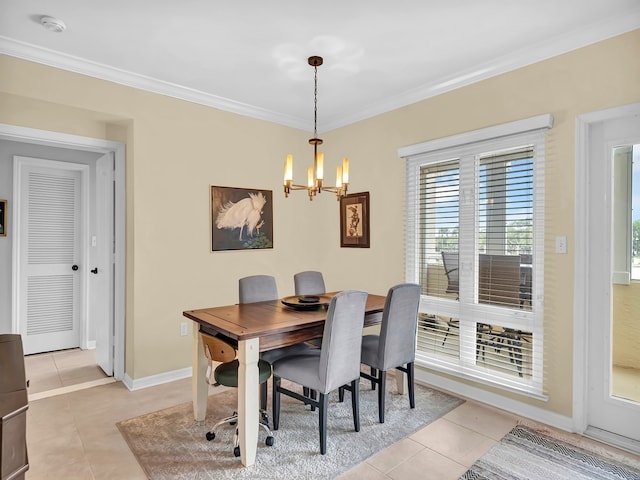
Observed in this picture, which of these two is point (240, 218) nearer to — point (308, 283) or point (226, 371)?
point (308, 283)

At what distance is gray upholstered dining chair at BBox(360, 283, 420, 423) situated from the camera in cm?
260

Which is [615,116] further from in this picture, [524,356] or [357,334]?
[357,334]

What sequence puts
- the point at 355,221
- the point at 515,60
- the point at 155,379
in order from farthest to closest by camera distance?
the point at 355,221 → the point at 155,379 → the point at 515,60

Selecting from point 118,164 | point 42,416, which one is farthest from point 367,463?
point 118,164

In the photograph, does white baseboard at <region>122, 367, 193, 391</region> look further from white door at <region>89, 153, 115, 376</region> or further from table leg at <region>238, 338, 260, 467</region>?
table leg at <region>238, 338, 260, 467</region>

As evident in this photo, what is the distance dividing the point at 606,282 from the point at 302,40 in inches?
102

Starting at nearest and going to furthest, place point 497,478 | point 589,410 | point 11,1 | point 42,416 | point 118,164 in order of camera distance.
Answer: point 497,478 → point 11,1 → point 589,410 → point 42,416 → point 118,164

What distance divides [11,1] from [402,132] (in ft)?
9.81

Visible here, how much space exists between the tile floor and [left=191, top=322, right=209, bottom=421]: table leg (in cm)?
44

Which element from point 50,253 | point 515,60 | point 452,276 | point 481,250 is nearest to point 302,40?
point 515,60

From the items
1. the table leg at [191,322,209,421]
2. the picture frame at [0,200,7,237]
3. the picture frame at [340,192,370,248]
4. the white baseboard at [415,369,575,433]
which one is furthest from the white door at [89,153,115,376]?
the white baseboard at [415,369,575,433]

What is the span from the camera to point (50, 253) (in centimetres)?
423

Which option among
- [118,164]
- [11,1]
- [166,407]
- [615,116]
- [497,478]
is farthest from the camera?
[118,164]

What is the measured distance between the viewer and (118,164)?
11.2 feet
